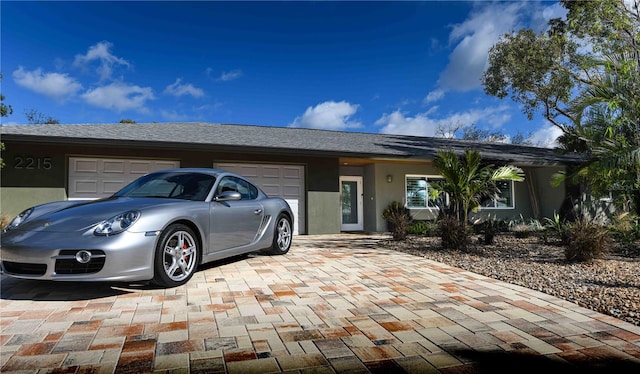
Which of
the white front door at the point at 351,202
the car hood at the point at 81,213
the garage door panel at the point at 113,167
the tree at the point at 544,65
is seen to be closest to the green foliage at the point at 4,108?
the garage door panel at the point at 113,167

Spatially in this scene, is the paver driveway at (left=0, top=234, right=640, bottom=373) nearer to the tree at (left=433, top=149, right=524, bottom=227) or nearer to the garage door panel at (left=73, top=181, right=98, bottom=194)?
the tree at (left=433, top=149, right=524, bottom=227)

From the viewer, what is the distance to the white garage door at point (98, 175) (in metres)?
9.20

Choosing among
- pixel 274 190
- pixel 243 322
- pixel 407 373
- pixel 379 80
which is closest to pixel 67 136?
pixel 274 190

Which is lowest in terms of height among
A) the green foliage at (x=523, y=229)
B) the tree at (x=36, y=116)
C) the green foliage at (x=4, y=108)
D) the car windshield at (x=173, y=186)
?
the green foliage at (x=523, y=229)

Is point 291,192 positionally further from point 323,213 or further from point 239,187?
point 239,187

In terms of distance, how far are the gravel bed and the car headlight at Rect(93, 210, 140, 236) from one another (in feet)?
14.1

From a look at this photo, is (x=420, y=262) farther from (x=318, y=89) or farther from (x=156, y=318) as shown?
(x=318, y=89)

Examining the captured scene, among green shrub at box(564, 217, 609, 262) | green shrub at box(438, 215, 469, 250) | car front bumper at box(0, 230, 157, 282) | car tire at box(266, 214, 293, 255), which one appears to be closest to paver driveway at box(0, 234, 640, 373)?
car front bumper at box(0, 230, 157, 282)

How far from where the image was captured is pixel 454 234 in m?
7.05

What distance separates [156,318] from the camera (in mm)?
3014

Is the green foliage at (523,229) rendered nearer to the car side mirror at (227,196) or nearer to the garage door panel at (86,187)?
the car side mirror at (227,196)

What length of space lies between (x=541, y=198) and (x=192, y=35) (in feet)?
46.8

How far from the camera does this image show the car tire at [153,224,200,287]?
12.3 feet

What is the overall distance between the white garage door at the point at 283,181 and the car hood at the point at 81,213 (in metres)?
6.15
